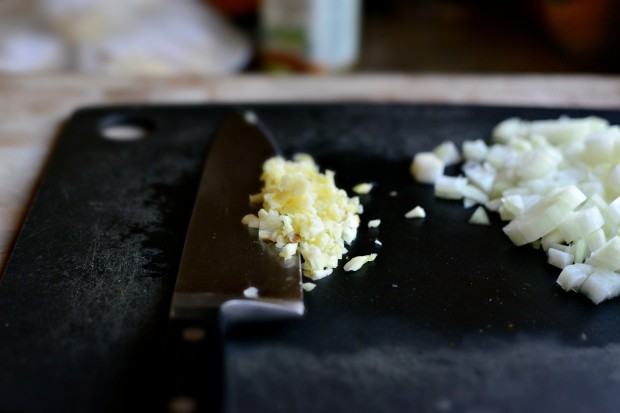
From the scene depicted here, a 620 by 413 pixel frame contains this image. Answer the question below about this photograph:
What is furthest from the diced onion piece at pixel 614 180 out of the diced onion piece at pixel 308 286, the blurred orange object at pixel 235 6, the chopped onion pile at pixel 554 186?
the blurred orange object at pixel 235 6

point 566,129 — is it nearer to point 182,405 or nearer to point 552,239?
point 552,239

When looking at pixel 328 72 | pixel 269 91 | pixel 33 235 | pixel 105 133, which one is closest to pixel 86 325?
pixel 33 235

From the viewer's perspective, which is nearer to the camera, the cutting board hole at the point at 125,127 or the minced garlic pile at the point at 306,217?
the minced garlic pile at the point at 306,217

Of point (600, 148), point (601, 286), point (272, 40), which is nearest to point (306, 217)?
point (601, 286)

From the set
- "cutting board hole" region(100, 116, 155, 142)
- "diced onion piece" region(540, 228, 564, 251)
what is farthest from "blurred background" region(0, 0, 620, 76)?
"diced onion piece" region(540, 228, 564, 251)

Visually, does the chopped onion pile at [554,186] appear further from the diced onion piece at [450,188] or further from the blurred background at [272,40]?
the blurred background at [272,40]

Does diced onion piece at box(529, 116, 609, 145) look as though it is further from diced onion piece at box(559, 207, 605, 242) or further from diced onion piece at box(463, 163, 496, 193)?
diced onion piece at box(559, 207, 605, 242)

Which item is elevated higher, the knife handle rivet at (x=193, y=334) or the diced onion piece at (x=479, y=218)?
the knife handle rivet at (x=193, y=334)
